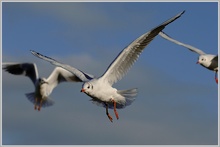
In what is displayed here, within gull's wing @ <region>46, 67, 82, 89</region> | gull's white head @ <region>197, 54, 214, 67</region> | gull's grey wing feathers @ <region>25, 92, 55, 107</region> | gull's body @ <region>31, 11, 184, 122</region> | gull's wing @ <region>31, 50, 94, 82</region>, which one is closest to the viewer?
gull's body @ <region>31, 11, 184, 122</region>

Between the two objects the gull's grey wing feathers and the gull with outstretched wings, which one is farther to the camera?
the gull's grey wing feathers

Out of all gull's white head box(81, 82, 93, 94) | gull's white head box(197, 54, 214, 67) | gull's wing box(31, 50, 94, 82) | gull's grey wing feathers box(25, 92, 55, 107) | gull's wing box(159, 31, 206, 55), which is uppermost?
gull's wing box(159, 31, 206, 55)

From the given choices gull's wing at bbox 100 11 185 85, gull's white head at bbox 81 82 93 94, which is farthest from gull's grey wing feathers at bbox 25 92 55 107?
gull's white head at bbox 81 82 93 94

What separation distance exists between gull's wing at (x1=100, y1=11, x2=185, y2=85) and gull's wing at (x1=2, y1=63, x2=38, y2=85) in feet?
12.7

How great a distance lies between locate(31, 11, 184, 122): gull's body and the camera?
756 cm

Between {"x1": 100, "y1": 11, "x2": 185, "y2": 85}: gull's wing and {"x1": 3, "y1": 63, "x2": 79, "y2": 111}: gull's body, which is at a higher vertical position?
{"x1": 100, "y1": 11, "x2": 185, "y2": 85}: gull's wing

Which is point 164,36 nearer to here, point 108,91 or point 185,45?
point 185,45

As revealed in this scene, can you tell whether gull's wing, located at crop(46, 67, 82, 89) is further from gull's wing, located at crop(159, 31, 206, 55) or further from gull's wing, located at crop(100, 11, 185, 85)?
gull's wing, located at crop(100, 11, 185, 85)

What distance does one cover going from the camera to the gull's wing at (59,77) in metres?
11.3

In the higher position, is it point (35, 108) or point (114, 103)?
point (114, 103)

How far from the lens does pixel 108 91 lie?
776 centimetres

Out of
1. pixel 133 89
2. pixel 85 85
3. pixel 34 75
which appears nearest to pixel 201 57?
pixel 133 89

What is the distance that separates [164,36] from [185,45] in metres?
0.37

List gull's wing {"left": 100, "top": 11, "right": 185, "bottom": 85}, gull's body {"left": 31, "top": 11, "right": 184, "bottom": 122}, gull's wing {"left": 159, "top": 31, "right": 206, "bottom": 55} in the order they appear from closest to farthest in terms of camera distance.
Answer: gull's wing {"left": 100, "top": 11, "right": 185, "bottom": 85} < gull's body {"left": 31, "top": 11, "right": 184, "bottom": 122} < gull's wing {"left": 159, "top": 31, "right": 206, "bottom": 55}
